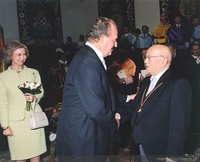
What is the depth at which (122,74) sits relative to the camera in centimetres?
485

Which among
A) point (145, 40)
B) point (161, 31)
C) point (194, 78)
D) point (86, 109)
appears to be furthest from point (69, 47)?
point (86, 109)

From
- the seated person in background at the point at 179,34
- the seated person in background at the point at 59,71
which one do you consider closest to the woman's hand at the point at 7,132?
the seated person in background at the point at 179,34

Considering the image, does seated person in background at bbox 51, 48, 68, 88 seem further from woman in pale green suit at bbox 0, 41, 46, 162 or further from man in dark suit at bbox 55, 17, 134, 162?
man in dark suit at bbox 55, 17, 134, 162

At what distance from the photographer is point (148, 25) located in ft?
25.2

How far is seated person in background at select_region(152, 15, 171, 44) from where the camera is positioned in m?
6.60

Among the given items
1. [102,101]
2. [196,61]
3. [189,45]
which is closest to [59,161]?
A: [102,101]

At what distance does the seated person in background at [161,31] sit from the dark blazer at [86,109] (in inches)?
213

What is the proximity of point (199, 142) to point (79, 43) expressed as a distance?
694 cm

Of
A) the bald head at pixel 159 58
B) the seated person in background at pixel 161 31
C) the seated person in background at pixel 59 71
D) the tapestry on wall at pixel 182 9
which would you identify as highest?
the tapestry on wall at pixel 182 9

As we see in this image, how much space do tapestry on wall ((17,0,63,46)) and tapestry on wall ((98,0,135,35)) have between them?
1.67 meters

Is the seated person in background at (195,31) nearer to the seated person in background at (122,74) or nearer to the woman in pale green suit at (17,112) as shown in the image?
the seated person in background at (122,74)

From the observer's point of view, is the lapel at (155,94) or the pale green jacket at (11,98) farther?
the pale green jacket at (11,98)

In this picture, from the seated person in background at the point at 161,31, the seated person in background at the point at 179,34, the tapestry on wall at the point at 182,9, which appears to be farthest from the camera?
the seated person in background at the point at 161,31

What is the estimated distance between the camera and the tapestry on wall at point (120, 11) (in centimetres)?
827
